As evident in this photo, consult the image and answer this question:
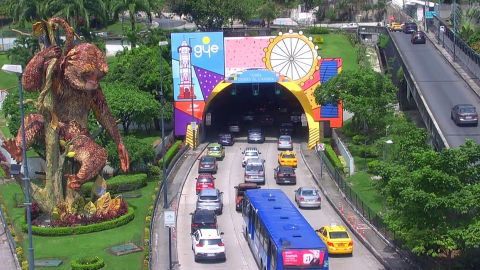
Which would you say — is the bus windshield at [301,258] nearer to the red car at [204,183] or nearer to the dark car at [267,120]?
the red car at [204,183]

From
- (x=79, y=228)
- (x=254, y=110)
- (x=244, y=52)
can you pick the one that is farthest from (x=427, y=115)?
(x=254, y=110)

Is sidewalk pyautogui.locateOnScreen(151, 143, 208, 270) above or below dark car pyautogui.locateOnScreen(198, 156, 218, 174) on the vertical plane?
below

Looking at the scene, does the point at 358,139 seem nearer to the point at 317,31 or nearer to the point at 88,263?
the point at 88,263

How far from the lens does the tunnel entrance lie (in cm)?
8000

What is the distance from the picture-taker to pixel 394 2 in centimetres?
12656

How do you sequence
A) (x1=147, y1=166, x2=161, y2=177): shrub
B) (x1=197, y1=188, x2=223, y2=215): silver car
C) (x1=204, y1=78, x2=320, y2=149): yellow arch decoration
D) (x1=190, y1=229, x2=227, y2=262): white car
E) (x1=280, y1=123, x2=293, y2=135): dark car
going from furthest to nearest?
(x1=280, y1=123, x2=293, y2=135): dark car → (x1=204, y1=78, x2=320, y2=149): yellow arch decoration → (x1=147, y1=166, x2=161, y2=177): shrub → (x1=197, y1=188, x2=223, y2=215): silver car → (x1=190, y1=229, x2=227, y2=262): white car

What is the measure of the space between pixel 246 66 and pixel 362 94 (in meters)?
12.4

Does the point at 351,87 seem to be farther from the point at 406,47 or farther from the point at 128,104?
the point at 406,47

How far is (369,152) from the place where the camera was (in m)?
61.3

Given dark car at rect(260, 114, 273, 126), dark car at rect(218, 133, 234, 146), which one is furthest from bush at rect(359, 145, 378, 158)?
dark car at rect(260, 114, 273, 126)

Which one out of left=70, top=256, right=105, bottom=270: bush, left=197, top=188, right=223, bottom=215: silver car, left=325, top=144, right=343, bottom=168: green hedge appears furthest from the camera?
left=325, top=144, right=343, bottom=168: green hedge

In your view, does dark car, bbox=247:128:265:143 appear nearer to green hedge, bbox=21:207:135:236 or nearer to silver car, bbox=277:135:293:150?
silver car, bbox=277:135:293:150

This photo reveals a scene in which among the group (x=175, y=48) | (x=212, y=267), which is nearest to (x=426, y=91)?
(x=175, y=48)

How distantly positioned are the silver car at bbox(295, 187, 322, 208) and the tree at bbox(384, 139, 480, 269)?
14379 mm
